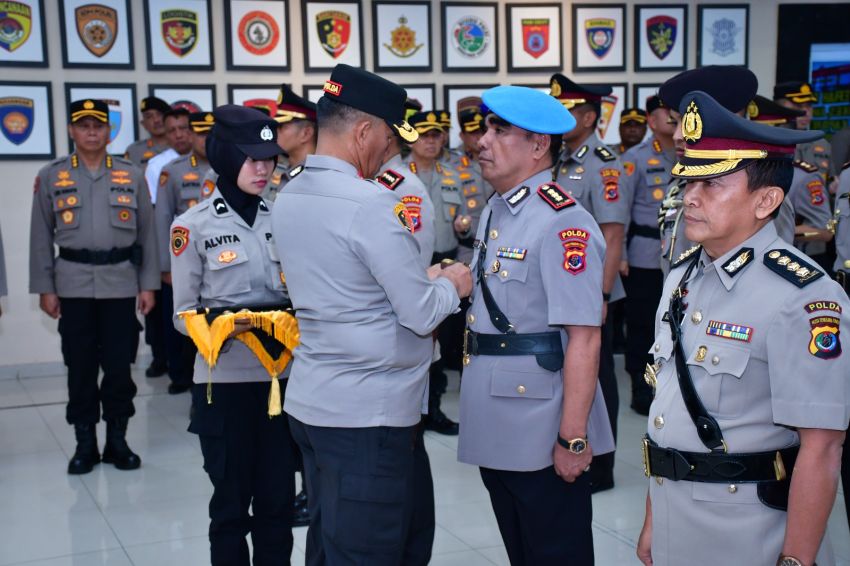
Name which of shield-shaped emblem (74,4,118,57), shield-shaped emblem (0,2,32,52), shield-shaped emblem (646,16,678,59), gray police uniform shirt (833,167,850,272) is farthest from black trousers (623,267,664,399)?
shield-shaped emblem (0,2,32,52)

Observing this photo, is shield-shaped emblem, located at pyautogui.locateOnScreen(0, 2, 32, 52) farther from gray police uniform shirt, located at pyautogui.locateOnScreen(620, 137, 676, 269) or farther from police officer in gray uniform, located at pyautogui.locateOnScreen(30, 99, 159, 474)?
gray police uniform shirt, located at pyautogui.locateOnScreen(620, 137, 676, 269)

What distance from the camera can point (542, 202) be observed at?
Answer: 7.88 ft

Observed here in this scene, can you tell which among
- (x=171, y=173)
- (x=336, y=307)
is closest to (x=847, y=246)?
(x=336, y=307)

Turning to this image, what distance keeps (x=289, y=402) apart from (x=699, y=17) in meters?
7.30

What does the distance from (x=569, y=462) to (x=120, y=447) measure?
10.2ft

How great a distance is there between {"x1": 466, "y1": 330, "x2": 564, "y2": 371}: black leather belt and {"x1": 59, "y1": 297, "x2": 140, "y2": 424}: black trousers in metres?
2.82

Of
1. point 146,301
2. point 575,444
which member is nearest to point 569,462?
point 575,444

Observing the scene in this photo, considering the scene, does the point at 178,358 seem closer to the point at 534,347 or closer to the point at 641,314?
the point at 641,314

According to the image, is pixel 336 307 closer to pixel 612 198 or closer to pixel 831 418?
pixel 831 418

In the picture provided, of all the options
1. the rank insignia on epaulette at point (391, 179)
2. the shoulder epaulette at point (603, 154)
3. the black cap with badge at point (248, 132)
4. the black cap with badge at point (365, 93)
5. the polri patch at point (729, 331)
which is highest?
the black cap with badge at point (365, 93)

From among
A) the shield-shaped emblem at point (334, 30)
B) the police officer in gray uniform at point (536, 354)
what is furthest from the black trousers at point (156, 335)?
the police officer in gray uniform at point (536, 354)

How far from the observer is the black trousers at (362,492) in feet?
7.04

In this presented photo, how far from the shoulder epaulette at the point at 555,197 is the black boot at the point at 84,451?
10.5ft

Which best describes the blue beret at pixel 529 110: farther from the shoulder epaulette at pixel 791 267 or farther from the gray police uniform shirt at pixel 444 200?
the gray police uniform shirt at pixel 444 200
